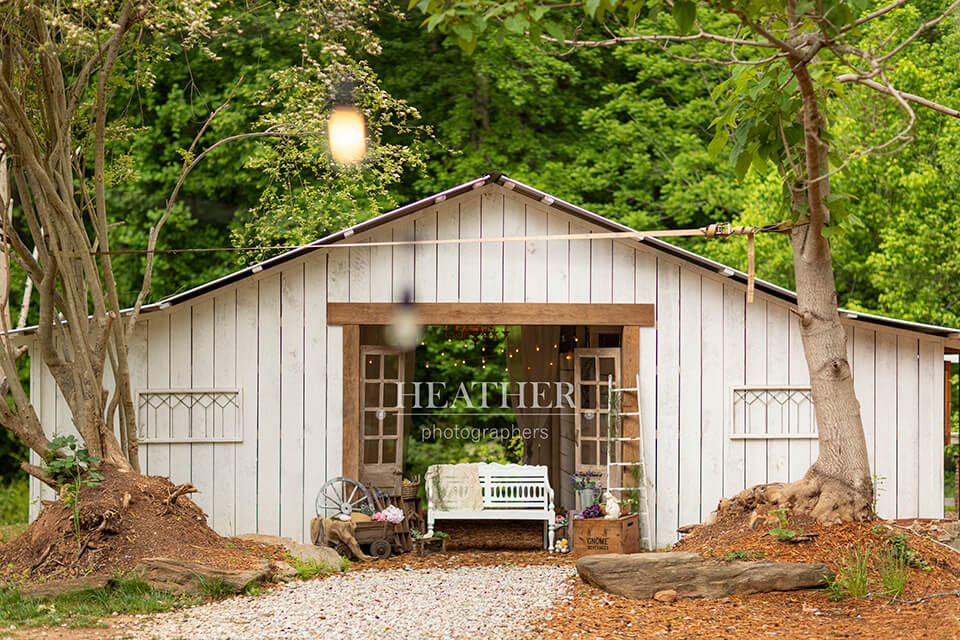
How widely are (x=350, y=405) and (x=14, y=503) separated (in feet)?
22.3

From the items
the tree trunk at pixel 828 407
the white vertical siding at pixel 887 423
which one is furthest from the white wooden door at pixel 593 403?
the tree trunk at pixel 828 407

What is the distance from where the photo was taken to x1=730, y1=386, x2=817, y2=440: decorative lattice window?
8602 millimetres

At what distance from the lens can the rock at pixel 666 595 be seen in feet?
19.3

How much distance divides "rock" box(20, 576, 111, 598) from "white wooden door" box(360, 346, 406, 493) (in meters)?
3.21

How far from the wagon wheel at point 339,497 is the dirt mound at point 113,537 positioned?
112 cm

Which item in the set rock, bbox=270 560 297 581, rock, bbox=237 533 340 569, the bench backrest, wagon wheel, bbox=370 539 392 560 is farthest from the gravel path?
the bench backrest

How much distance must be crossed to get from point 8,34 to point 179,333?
2790mm

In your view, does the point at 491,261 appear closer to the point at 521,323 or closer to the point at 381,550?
the point at 521,323

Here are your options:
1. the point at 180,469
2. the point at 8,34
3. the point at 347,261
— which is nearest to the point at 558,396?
the point at 347,261

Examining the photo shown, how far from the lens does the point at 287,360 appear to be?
340 inches

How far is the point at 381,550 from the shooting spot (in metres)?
8.40

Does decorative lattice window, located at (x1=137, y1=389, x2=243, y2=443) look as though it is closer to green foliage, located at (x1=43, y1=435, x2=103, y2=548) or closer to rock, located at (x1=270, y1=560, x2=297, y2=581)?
green foliage, located at (x1=43, y1=435, x2=103, y2=548)

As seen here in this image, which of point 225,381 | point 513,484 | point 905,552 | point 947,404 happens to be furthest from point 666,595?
point 947,404

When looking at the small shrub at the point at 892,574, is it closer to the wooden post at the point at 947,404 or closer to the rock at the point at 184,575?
the wooden post at the point at 947,404
